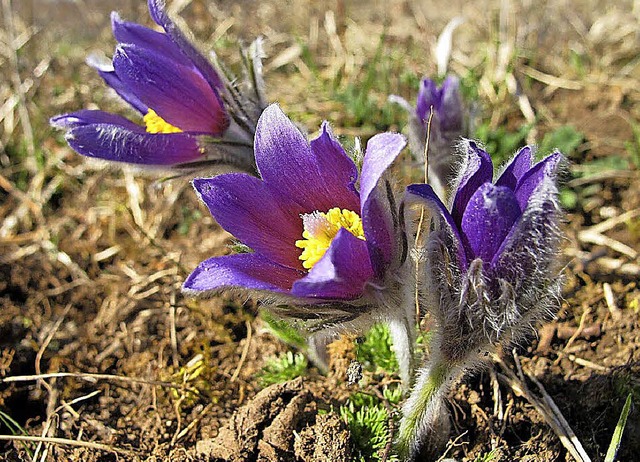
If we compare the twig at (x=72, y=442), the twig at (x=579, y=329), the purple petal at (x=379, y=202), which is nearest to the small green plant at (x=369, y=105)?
the twig at (x=579, y=329)

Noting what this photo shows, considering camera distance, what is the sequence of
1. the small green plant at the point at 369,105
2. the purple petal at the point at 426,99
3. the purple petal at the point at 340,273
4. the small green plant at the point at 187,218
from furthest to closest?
the small green plant at the point at 369,105 < the small green plant at the point at 187,218 < the purple petal at the point at 426,99 < the purple petal at the point at 340,273

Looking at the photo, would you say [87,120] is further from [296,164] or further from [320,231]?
[320,231]

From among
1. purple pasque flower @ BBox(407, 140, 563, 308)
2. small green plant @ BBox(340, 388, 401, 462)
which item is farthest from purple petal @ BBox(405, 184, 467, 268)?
small green plant @ BBox(340, 388, 401, 462)

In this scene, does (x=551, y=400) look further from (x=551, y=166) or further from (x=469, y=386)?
(x=551, y=166)

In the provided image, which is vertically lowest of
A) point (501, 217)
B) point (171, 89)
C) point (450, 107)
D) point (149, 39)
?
point (450, 107)

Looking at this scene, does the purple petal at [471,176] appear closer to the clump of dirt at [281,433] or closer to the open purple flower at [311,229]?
the open purple flower at [311,229]

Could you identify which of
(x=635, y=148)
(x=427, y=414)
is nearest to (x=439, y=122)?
(x=635, y=148)
